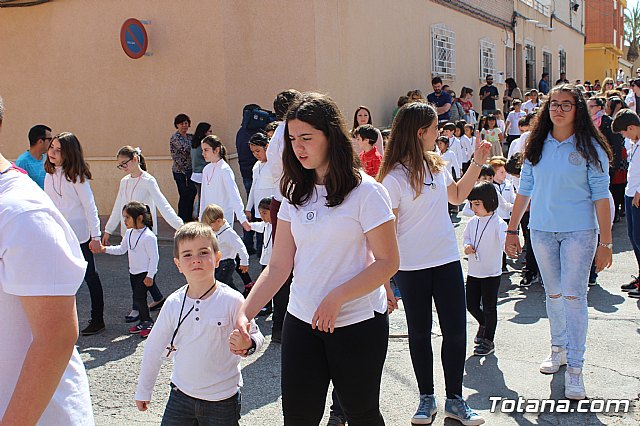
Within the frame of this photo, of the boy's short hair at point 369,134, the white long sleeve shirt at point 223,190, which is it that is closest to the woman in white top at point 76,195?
the white long sleeve shirt at point 223,190

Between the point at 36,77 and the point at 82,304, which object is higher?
the point at 36,77

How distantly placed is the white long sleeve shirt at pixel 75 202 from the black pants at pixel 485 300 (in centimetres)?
346

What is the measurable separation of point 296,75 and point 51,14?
4436mm

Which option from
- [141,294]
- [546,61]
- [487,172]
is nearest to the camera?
[141,294]

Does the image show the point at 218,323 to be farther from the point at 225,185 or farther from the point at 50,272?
the point at 225,185

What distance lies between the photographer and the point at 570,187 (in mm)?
4609

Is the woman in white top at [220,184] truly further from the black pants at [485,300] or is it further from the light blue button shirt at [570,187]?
the light blue button shirt at [570,187]

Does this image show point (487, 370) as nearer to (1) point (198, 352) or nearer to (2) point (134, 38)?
(1) point (198, 352)

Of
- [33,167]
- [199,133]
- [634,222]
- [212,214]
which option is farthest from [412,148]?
[199,133]

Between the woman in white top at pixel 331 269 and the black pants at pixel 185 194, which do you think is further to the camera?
the black pants at pixel 185 194

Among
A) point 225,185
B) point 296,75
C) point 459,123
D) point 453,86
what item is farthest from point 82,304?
point 453,86

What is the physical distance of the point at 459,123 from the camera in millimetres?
14250

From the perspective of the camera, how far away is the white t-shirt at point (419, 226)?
4.23 meters

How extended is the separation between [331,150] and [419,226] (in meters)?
1.28
